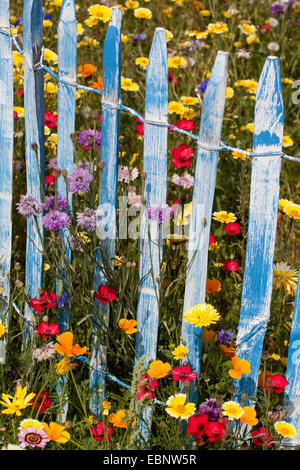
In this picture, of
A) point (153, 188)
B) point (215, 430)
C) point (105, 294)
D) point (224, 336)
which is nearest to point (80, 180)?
point (153, 188)

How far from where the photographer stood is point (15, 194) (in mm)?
2873

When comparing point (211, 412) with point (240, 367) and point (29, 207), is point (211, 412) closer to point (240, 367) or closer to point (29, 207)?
point (240, 367)

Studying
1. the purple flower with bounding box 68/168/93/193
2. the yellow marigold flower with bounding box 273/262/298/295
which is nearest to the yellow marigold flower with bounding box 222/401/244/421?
the yellow marigold flower with bounding box 273/262/298/295

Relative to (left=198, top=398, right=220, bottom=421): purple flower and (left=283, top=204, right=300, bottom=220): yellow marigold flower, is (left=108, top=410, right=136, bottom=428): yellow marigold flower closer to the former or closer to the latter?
(left=198, top=398, right=220, bottom=421): purple flower

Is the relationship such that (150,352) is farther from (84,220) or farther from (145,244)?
(84,220)

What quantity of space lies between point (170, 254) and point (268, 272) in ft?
1.50

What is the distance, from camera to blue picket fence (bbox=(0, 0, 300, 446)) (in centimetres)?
170

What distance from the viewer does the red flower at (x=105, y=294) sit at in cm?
200

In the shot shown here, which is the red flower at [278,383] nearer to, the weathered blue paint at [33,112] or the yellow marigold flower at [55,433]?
the yellow marigold flower at [55,433]

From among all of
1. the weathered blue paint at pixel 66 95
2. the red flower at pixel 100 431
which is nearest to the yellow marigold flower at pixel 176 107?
the weathered blue paint at pixel 66 95

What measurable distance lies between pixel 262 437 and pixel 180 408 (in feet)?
1.23

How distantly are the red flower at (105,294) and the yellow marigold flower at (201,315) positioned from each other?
0.89ft

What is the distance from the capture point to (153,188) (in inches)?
75.1
